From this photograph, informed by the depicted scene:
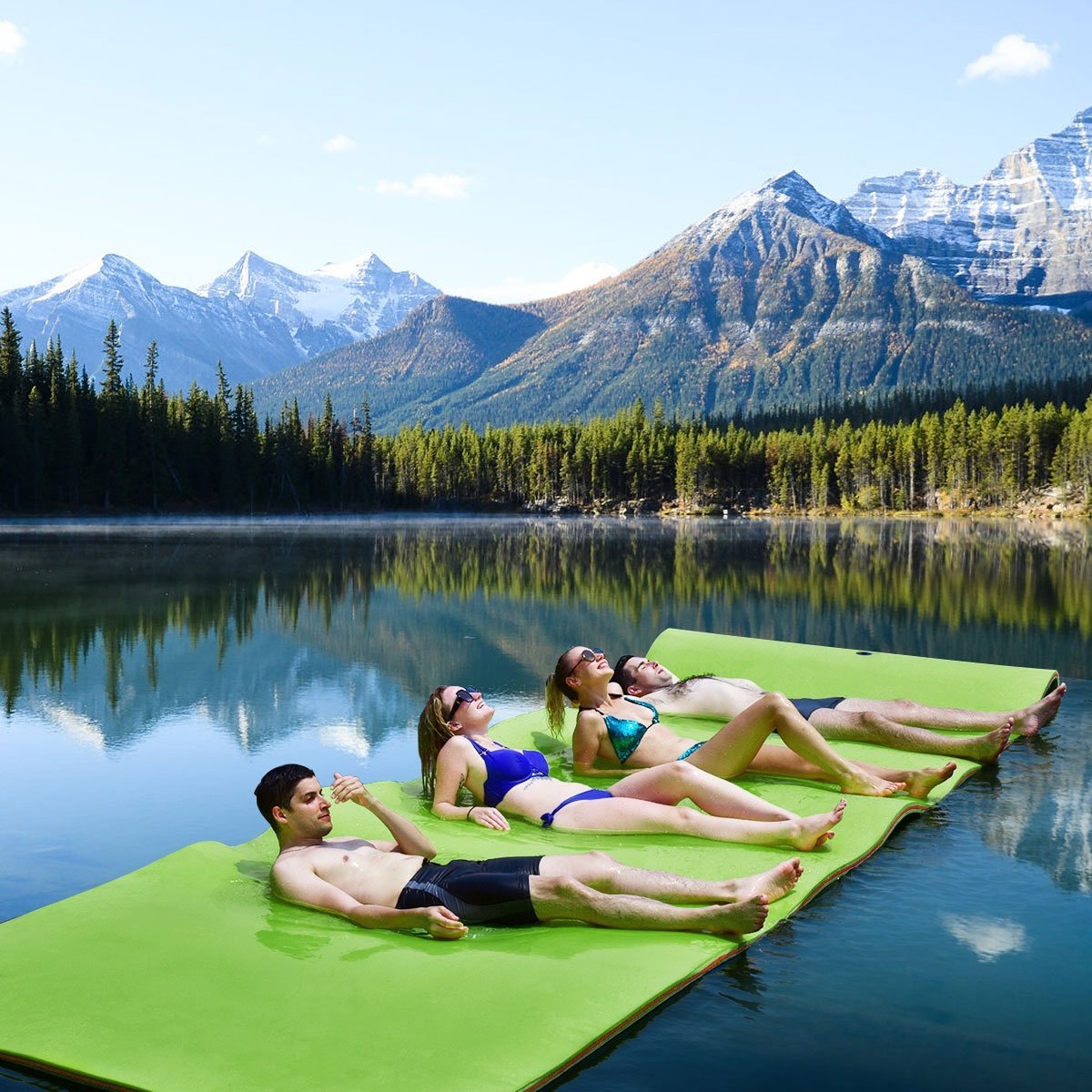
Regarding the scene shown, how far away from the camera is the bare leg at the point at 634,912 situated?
196 inches

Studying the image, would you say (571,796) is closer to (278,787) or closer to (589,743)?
(589,743)

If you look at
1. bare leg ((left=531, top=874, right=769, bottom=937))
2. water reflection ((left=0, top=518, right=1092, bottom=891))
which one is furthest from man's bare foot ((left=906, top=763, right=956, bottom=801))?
bare leg ((left=531, top=874, right=769, bottom=937))

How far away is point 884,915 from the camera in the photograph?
18.0ft

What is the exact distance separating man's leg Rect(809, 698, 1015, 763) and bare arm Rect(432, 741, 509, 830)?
3.00 m

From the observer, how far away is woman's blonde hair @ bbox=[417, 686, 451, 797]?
23.4 ft

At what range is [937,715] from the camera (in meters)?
9.35

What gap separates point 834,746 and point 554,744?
2275mm

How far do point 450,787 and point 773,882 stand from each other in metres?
2.38

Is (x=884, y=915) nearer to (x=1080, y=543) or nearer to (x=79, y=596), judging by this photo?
(x=79, y=596)

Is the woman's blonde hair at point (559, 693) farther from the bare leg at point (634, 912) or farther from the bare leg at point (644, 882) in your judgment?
the bare leg at point (634, 912)

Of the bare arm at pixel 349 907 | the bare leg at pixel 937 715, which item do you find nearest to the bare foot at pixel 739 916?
the bare arm at pixel 349 907

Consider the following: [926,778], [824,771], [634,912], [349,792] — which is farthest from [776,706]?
[349,792]

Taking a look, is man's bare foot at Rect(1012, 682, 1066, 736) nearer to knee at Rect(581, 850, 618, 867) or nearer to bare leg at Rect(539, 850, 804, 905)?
bare leg at Rect(539, 850, 804, 905)

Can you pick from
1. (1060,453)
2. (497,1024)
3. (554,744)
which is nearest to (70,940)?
(497,1024)
